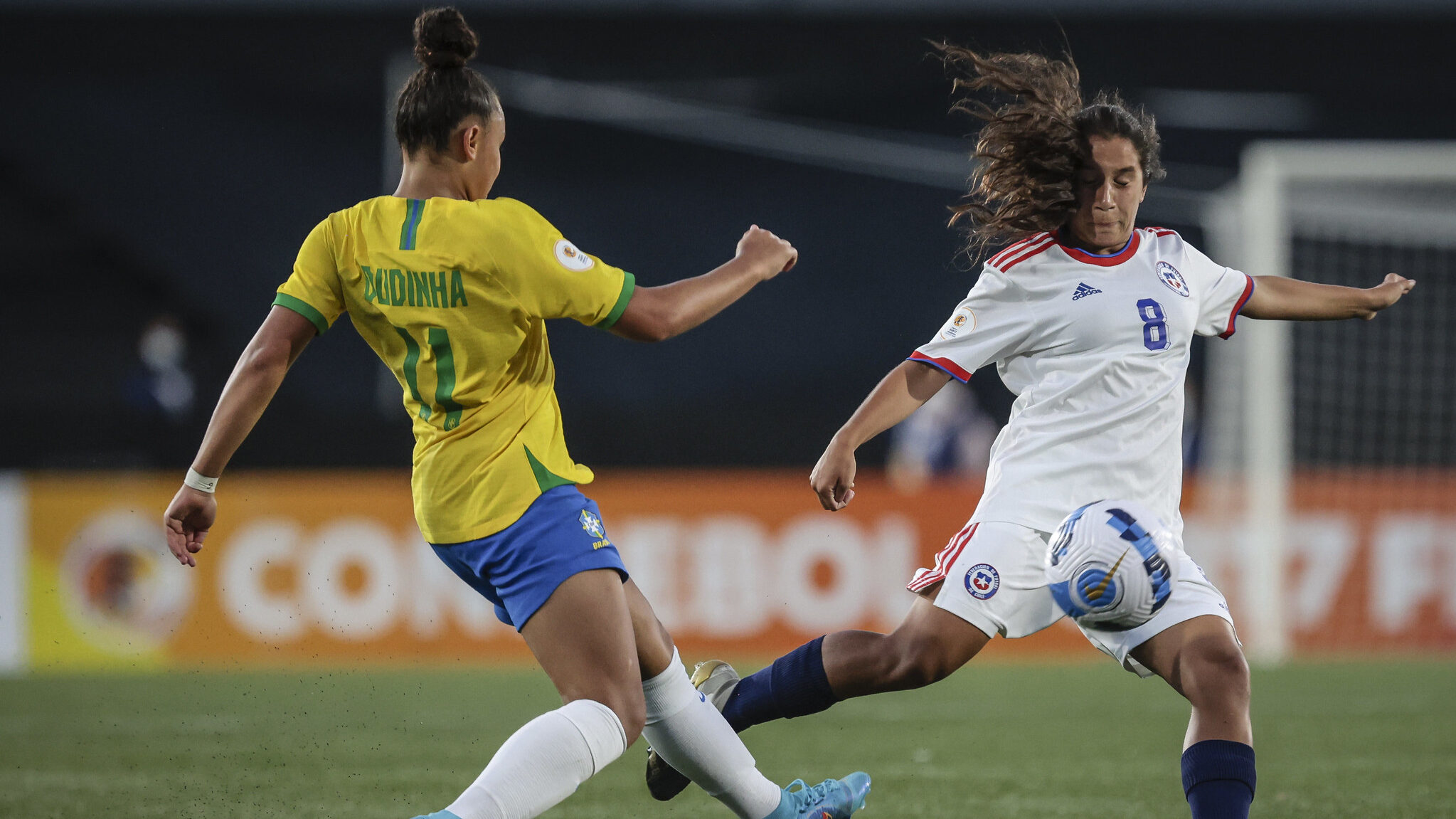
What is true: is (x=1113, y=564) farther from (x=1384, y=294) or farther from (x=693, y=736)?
(x=1384, y=294)

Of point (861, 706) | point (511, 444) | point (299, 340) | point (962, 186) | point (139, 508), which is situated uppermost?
point (962, 186)

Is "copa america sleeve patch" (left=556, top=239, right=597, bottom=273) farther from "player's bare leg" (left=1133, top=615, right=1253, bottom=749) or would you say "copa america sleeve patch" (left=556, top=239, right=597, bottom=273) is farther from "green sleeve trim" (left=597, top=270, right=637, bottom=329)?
"player's bare leg" (left=1133, top=615, right=1253, bottom=749)

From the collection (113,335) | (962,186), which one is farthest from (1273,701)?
(113,335)

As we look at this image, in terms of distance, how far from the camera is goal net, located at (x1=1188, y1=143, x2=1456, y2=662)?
10.2 m

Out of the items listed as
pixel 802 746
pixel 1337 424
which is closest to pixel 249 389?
pixel 802 746

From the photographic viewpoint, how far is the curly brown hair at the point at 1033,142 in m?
3.88

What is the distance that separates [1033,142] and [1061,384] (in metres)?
0.60

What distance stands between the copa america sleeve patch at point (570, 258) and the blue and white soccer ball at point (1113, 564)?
118 cm

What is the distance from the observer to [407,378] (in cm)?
341

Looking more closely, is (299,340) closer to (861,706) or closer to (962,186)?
(861,706)

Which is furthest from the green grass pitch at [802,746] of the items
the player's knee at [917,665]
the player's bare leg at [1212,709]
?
the player's bare leg at [1212,709]

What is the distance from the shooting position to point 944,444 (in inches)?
560

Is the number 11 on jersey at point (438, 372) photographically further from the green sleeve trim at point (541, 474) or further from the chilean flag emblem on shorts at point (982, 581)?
the chilean flag emblem on shorts at point (982, 581)

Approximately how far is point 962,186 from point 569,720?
55.0 feet
